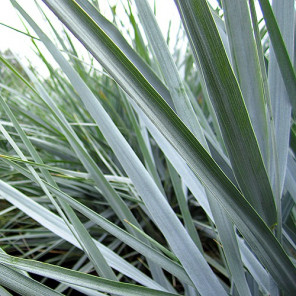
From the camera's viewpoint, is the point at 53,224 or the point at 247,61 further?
the point at 53,224

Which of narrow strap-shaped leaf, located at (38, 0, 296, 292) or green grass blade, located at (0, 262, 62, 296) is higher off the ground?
narrow strap-shaped leaf, located at (38, 0, 296, 292)

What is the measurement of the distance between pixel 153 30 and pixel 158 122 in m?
0.13

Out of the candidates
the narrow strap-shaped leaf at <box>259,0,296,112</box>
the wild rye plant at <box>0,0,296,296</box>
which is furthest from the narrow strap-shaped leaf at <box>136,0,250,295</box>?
the narrow strap-shaped leaf at <box>259,0,296,112</box>

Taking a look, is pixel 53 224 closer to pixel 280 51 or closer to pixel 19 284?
pixel 19 284

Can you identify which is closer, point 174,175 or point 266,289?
point 266,289

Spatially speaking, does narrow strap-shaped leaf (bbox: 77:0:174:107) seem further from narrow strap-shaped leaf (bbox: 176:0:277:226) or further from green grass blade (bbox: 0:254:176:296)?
green grass blade (bbox: 0:254:176:296)

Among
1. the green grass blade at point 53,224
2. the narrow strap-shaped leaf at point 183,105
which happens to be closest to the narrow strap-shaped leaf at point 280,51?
the narrow strap-shaped leaf at point 183,105

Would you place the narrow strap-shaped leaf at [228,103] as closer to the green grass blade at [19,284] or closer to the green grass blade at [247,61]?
the green grass blade at [247,61]

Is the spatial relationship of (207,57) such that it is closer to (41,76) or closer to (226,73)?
(226,73)

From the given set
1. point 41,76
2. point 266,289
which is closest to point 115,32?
point 266,289

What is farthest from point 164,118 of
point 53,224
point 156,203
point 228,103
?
point 53,224

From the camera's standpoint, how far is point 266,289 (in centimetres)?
38

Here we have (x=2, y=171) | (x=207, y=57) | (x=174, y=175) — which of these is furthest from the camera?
(x=2, y=171)

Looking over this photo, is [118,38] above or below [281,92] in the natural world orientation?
above
